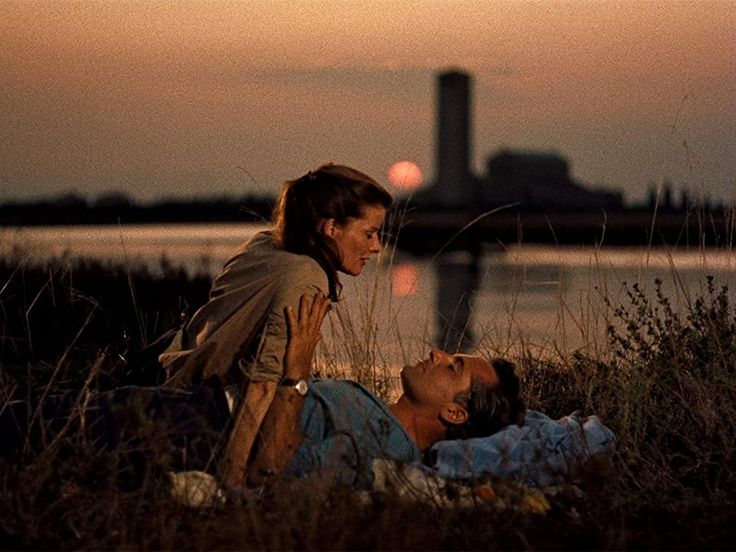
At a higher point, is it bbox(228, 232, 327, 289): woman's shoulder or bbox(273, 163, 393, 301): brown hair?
bbox(273, 163, 393, 301): brown hair

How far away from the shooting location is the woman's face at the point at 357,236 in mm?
4707

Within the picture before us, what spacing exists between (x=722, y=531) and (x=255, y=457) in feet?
4.52

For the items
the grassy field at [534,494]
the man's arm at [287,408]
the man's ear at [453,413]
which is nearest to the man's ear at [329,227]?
the man's arm at [287,408]

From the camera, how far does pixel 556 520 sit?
423 cm

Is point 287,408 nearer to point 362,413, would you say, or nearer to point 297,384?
point 297,384

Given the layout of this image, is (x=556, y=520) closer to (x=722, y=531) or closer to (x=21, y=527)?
(x=722, y=531)

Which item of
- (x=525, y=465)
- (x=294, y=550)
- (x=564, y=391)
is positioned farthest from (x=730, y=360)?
(x=294, y=550)

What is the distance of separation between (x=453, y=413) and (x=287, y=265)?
2.42 feet

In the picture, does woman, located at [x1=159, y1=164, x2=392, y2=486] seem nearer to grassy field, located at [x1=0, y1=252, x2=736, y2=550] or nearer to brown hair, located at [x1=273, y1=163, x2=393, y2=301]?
brown hair, located at [x1=273, y1=163, x2=393, y2=301]

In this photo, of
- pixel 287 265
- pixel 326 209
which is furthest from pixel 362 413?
pixel 326 209

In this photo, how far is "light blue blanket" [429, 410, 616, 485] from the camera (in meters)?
4.59

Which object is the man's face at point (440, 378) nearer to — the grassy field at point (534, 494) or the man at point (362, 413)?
the man at point (362, 413)

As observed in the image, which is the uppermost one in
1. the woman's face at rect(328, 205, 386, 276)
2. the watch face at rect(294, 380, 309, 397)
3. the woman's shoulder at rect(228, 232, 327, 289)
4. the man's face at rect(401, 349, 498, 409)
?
the woman's face at rect(328, 205, 386, 276)

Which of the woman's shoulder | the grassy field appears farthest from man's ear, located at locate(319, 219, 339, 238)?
the grassy field
